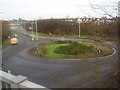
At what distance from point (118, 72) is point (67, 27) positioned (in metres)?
51.3

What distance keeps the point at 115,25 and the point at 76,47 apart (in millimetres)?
24324

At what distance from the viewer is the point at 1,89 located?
3.22 m

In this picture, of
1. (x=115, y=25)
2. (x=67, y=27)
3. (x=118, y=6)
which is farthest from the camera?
(x=67, y=27)

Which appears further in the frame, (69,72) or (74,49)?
(74,49)

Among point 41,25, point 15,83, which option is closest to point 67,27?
point 41,25

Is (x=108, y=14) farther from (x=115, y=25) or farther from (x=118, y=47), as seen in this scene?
(x=118, y=47)

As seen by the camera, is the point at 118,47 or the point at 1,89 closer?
the point at 1,89

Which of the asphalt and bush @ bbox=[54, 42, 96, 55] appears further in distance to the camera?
bush @ bbox=[54, 42, 96, 55]

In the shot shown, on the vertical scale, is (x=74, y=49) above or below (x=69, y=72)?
above

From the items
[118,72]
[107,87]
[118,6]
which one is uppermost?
[118,6]

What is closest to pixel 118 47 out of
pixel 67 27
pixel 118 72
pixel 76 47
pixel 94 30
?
pixel 118 72

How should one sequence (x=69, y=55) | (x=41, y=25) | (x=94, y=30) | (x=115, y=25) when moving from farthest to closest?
(x=41, y=25), (x=69, y=55), (x=94, y=30), (x=115, y=25)

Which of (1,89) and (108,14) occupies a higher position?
(108,14)

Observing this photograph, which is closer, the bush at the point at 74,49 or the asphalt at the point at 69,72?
the asphalt at the point at 69,72
